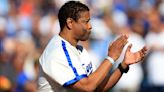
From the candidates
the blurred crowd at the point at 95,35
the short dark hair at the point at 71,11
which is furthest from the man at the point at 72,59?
the blurred crowd at the point at 95,35

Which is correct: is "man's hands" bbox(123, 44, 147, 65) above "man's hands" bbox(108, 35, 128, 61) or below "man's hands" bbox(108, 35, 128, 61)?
below

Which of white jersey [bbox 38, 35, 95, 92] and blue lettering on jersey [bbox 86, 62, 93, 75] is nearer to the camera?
white jersey [bbox 38, 35, 95, 92]

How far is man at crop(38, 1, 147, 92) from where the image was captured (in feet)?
20.5

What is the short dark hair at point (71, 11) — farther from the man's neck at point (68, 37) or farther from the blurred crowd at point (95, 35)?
the blurred crowd at point (95, 35)

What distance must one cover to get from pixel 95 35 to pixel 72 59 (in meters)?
6.92

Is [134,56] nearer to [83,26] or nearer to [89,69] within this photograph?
[89,69]

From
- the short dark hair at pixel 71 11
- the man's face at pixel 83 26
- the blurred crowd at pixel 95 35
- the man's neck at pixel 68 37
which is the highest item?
the short dark hair at pixel 71 11

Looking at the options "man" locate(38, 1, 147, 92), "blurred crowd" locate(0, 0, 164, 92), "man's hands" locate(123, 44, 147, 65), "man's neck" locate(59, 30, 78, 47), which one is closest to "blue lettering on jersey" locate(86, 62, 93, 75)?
"man" locate(38, 1, 147, 92)

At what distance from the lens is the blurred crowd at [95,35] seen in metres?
12.1

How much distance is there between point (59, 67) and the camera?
629cm

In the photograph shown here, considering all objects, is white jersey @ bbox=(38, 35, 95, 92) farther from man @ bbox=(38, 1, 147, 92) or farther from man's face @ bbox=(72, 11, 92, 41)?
man's face @ bbox=(72, 11, 92, 41)

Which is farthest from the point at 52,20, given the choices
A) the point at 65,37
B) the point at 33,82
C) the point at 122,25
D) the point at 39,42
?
the point at 65,37

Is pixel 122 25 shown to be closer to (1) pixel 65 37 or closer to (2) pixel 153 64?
(2) pixel 153 64

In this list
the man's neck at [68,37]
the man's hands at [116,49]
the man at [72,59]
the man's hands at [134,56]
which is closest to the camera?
the man at [72,59]
